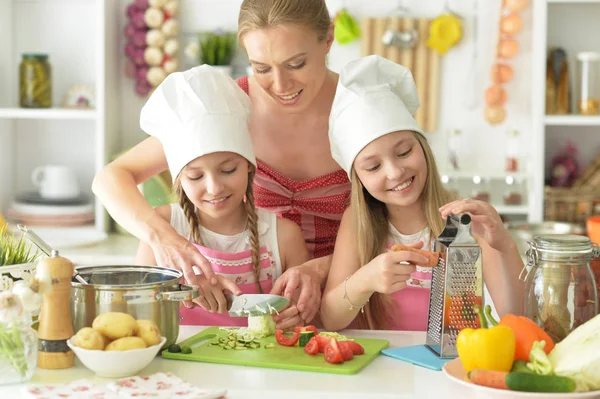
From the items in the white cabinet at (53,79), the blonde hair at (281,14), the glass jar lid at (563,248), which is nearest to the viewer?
the glass jar lid at (563,248)

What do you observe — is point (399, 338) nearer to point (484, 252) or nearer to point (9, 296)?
point (484, 252)

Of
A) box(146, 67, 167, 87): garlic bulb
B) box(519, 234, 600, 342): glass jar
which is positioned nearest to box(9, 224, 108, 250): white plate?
box(146, 67, 167, 87): garlic bulb

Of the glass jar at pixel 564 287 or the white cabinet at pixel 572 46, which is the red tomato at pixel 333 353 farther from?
the white cabinet at pixel 572 46

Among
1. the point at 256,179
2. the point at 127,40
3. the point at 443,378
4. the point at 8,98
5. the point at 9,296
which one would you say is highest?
the point at 127,40

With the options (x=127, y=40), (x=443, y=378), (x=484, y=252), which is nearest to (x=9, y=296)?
(x=443, y=378)

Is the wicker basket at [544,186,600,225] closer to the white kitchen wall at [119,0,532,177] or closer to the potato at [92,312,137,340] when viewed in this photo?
the white kitchen wall at [119,0,532,177]

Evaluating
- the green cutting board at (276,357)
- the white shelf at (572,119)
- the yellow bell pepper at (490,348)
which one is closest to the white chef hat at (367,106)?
the green cutting board at (276,357)

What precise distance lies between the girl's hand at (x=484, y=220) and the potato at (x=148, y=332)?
50cm

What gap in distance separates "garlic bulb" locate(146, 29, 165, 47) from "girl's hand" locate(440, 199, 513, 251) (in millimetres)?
2158

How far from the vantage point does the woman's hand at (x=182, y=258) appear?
1623 millimetres

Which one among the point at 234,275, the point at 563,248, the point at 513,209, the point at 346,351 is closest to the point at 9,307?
the point at 346,351

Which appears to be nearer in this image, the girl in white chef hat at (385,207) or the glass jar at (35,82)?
the girl in white chef hat at (385,207)

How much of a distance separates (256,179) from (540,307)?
0.95 metres

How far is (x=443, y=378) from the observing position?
1.36 metres
